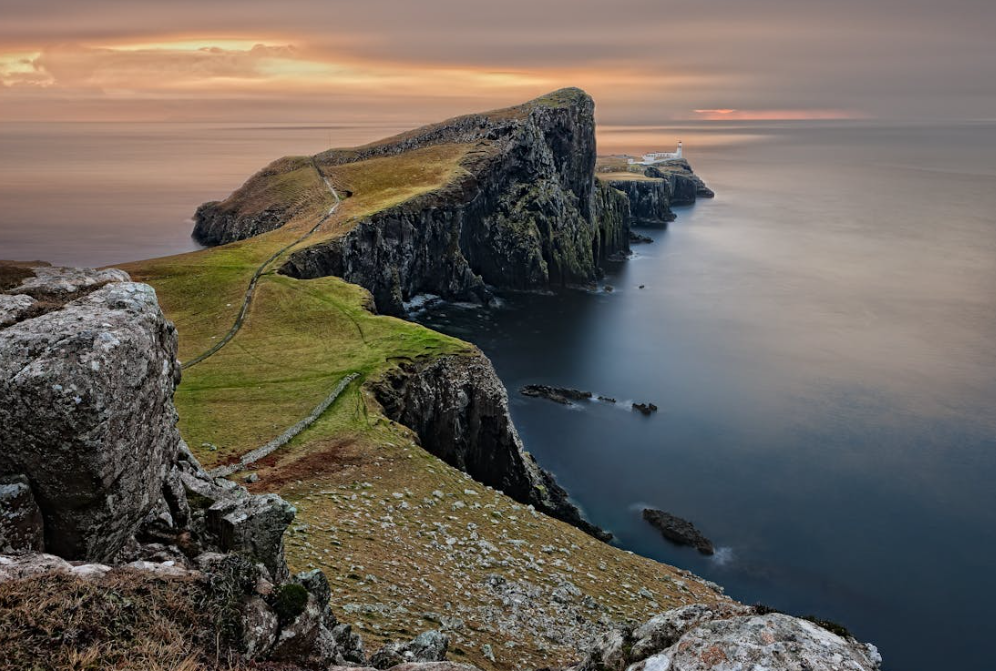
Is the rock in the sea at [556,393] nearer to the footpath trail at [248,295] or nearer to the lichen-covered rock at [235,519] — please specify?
the footpath trail at [248,295]

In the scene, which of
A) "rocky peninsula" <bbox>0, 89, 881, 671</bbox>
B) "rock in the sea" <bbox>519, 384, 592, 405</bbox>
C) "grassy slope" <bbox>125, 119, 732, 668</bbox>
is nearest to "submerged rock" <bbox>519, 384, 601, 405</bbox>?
"rock in the sea" <bbox>519, 384, 592, 405</bbox>

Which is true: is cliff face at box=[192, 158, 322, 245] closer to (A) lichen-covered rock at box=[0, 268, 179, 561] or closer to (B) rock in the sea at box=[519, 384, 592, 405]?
(B) rock in the sea at box=[519, 384, 592, 405]

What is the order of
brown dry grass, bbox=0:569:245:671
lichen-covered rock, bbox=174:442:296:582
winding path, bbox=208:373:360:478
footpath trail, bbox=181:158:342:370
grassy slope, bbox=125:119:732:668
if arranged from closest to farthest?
brown dry grass, bbox=0:569:245:671
lichen-covered rock, bbox=174:442:296:582
grassy slope, bbox=125:119:732:668
winding path, bbox=208:373:360:478
footpath trail, bbox=181:158:342:370

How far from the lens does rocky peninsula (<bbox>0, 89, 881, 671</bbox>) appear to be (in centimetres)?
1428

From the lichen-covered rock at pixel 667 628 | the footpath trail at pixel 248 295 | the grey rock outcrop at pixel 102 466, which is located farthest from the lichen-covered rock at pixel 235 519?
the footpath trail at pixel 248 295

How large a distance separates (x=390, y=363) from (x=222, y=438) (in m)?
19.1

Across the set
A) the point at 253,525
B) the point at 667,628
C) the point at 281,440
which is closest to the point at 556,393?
the point at 281,440

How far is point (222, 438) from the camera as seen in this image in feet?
159

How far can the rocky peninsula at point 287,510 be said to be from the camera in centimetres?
1428

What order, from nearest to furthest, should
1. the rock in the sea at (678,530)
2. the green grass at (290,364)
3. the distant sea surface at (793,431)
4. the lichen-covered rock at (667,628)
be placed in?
the lichen-covered rock at (667,628)
the green grass at (290,364)
the distant sea surface at (793,431)
the rock in the sea at (678,530)

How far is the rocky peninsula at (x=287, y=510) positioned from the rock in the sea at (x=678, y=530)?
7574 mm

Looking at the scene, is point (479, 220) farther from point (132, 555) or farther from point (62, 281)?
point (132, 555)

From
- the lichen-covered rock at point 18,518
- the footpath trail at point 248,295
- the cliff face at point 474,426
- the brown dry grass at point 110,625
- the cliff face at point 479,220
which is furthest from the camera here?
the cliff face at point 479,220

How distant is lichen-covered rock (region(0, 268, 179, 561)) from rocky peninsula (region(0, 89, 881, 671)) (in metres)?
0.05
